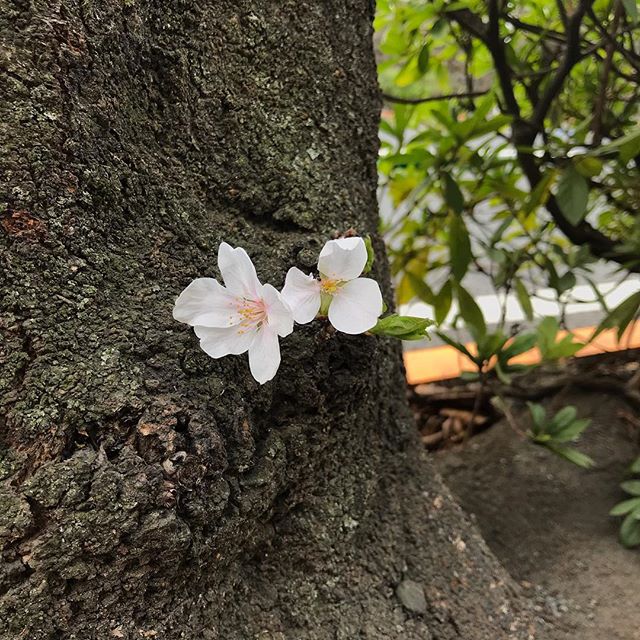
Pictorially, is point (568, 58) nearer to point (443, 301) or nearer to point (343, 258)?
point (443, 301)

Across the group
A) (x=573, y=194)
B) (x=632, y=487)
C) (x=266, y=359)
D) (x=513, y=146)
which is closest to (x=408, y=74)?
(x=513, y=146)

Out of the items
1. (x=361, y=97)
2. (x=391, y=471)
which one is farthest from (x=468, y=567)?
(x=361, y=97)

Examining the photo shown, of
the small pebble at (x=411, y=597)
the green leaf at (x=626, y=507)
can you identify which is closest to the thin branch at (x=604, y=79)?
the green leaf at (x=626, y=507)

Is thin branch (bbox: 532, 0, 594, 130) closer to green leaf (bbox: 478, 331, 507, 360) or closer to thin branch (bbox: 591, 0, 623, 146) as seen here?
thin branch (bbox: 591, 0, 623, 146)

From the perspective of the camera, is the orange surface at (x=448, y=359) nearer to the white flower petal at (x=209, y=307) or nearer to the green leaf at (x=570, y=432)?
the green leaf at (x=570, y=432)

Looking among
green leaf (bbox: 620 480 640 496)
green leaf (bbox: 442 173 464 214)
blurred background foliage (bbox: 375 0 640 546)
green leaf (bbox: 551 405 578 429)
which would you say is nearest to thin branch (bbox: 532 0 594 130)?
blurred background foliage (bbox: 375 0 640 546)
